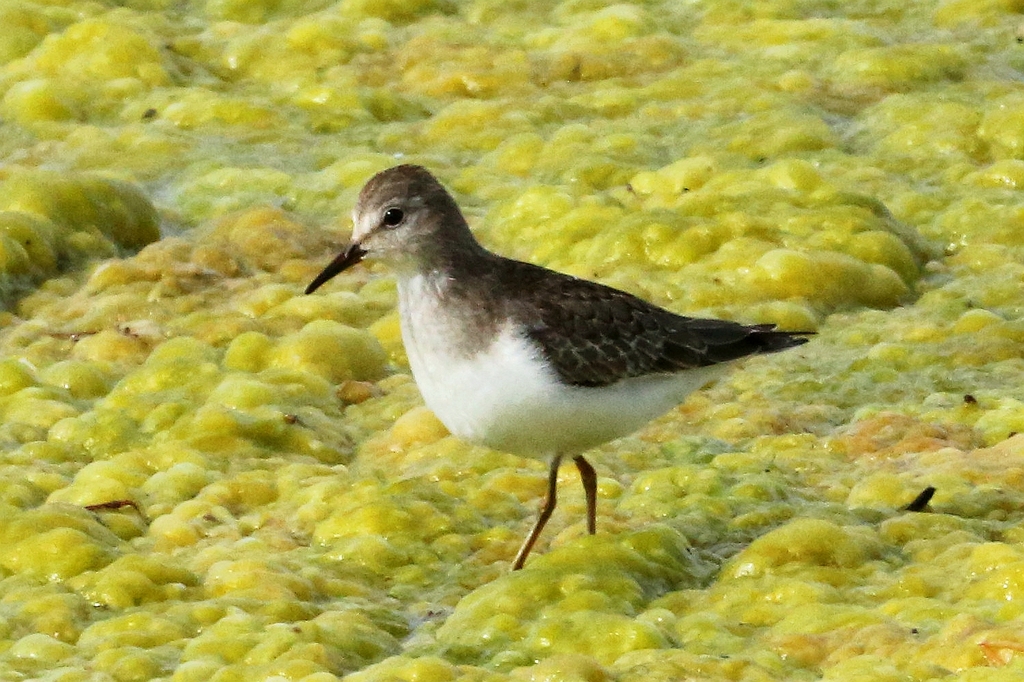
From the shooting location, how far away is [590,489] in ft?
15.0

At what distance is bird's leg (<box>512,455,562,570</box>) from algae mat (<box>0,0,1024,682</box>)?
100 millimetres

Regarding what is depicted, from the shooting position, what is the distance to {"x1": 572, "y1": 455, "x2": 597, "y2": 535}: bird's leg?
455 cm

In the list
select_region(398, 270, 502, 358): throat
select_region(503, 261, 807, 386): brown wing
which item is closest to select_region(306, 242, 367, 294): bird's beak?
select_region(398, 270, 502, 358): throat

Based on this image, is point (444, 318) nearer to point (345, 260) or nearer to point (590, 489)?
point (345, 260)

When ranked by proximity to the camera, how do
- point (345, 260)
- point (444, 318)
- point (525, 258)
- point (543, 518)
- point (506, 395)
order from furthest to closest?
point (525, 258) < point (345, 260) < point (543, 518) < point (444, 318) < point (506, 395)

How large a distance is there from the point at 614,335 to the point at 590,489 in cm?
42

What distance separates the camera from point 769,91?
741cm

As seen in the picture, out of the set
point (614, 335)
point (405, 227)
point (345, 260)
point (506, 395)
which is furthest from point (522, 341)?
point (345, 260)

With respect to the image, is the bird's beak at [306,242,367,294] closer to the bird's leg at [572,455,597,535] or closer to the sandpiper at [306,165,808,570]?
the sandpiper at [306,165,808,570]

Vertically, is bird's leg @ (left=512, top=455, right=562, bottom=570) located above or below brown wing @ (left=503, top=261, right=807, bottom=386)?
below

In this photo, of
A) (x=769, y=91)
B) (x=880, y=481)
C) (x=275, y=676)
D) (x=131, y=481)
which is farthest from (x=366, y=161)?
(x=275, y=676)

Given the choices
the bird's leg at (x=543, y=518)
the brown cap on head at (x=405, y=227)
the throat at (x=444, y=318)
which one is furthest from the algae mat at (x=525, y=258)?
the brown cap on head at (x=405, y=227)

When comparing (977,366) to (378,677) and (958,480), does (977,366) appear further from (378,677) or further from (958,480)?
(378,677)

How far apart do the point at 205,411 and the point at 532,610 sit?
1.59 metres
